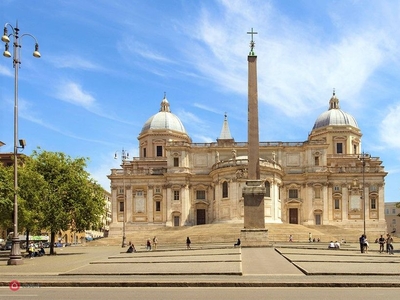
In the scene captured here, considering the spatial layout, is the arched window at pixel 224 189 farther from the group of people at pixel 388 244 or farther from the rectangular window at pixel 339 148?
the group of people at pixel 388 244

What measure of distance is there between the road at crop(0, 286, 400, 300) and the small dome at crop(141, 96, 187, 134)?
82.9 meters

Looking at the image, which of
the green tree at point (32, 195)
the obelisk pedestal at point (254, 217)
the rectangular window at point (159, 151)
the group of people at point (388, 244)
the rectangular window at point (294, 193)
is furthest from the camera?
the rectangular window at point (159, 151)

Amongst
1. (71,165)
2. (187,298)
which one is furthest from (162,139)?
(187,298)

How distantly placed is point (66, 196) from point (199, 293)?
112 feet

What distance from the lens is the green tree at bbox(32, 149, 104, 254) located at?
48062mm

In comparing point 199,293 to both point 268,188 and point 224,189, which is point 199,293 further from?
point 224,189

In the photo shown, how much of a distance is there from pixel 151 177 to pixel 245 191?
2037 inches

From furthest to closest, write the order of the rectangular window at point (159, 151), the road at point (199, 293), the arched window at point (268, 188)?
the rectangular window at point (159, 151), the arched window at point (268, 188), the road at point (199, 293)

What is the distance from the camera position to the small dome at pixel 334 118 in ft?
329

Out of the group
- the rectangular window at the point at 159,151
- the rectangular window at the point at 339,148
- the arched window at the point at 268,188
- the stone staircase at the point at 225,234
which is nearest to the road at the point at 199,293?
the stone staircase at the point at 225,234

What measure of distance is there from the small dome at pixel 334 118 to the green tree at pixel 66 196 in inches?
2349

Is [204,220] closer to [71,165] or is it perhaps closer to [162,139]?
[162,139]

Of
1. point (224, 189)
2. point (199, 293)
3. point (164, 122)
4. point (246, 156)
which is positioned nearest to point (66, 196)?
point (199, 293)

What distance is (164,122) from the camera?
335 feet
